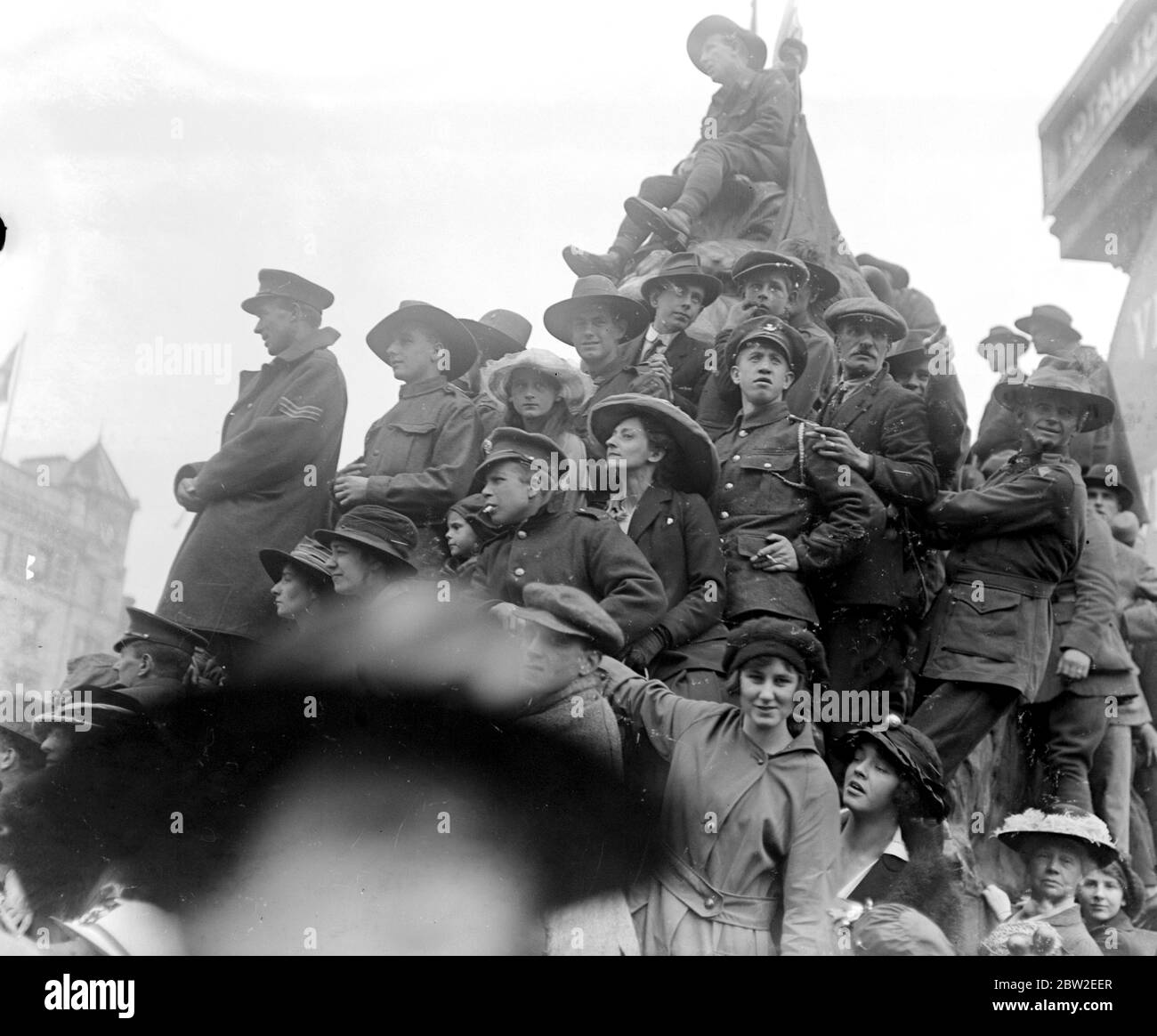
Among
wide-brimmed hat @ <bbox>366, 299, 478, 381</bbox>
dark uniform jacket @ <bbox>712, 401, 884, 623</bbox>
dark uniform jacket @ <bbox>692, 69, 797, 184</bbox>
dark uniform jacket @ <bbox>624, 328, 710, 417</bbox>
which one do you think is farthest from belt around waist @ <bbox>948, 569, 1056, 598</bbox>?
dark uniform jacket @ <bbox>692, 69, 797, 184</bbox>

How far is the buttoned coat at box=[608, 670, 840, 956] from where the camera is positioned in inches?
439

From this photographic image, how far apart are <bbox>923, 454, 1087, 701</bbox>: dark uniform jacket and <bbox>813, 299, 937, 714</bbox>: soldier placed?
0.19 m

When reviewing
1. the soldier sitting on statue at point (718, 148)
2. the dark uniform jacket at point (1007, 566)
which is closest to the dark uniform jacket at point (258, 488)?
the soldier sitting on statue at point (718, 148)

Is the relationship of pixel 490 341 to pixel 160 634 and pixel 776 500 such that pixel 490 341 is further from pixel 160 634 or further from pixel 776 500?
pixel 160 634

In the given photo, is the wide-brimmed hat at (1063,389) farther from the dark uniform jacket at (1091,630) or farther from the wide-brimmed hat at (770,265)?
the wide-brimmed hat at (770,265)

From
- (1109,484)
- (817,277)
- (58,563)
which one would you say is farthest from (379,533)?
(1109,484)

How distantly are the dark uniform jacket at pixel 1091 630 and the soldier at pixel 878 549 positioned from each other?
86 centimetres

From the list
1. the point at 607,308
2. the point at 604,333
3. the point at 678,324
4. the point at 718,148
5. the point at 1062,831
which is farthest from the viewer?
the point at 718,148

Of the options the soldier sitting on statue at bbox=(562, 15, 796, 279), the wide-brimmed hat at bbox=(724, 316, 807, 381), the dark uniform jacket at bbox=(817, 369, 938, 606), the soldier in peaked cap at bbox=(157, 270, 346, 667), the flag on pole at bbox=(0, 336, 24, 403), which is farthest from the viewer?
the soldier sitting on statue at bbox=(562, 15, 796, 279)

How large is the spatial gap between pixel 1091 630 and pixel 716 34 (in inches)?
227

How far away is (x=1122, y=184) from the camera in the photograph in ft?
47.0

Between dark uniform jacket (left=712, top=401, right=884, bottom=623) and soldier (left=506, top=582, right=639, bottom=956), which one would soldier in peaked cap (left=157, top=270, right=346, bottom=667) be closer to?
soldier (left=506, top=582, right=639, bottom=956)

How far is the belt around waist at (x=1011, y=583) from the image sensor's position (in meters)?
12.2

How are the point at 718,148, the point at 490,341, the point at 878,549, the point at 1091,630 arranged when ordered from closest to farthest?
the point at 878,549 < the point at 1091,630 < the point at 490,341 < the point at 718,148
